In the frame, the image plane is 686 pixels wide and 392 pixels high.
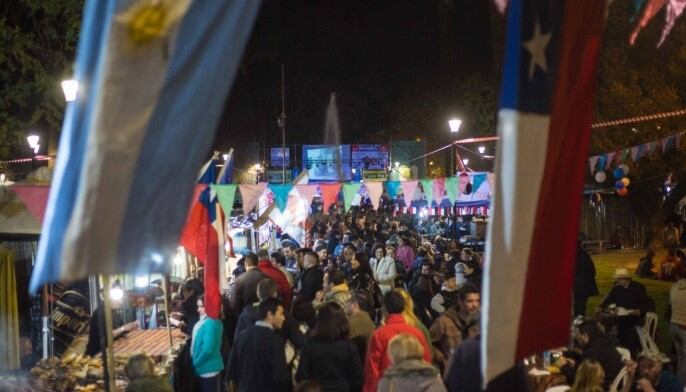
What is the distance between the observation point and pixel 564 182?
150 inches

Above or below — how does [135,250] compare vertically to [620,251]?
above

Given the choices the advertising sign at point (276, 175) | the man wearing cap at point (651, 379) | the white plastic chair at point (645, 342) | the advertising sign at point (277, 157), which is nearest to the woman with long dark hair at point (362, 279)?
the white plastic chair at point (645, 342)

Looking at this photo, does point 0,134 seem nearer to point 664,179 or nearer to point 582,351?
point 582,351

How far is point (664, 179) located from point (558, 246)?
2946 centimetres

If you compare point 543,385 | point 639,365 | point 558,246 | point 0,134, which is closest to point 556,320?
point 558,246

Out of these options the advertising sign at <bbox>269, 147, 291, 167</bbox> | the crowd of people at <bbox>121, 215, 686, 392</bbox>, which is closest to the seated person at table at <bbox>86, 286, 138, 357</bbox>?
the crowd of people at <bbox>121, 215, 686, 392</bbox>

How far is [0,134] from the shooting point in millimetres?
21875

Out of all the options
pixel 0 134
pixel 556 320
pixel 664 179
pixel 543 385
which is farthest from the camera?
pixel 664 179

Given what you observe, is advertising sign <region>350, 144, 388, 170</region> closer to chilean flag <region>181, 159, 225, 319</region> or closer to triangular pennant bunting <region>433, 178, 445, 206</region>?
triangular pennant bunting <region>433, 178, 445, 206</region>

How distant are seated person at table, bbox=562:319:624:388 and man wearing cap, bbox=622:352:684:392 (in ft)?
0.94

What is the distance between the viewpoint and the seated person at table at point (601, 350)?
8289 millimetres

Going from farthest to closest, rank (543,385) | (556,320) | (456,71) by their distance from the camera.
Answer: (456,71) → (543,385) → (556,320)

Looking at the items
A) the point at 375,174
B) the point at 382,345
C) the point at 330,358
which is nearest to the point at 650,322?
the point at 382,345

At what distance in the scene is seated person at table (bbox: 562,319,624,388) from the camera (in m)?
8.29
